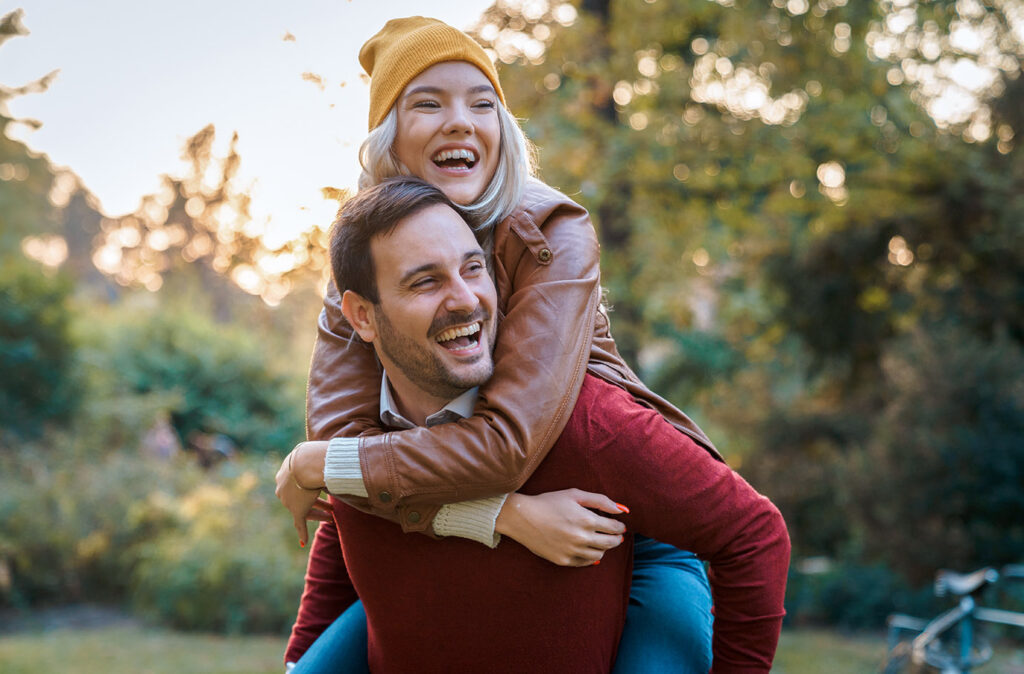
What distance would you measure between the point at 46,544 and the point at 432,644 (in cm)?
994

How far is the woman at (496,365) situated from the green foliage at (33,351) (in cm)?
1255

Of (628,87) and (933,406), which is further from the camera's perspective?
(628,87)

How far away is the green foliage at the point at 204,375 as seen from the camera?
17656mm

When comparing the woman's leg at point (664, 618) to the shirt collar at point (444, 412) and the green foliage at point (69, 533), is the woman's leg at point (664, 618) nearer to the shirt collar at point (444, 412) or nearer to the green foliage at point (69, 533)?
the shirt collar at point (444, 412)

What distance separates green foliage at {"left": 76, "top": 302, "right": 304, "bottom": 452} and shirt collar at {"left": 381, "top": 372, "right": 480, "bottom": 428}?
15428 mm

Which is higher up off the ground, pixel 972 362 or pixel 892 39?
pixel 892 39

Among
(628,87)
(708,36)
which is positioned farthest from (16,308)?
(708,36)

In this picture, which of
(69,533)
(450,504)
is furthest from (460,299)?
(69,533)

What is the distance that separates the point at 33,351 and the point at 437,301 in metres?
13.2

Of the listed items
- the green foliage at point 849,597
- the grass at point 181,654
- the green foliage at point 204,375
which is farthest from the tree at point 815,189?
the green foliage at point 204,375

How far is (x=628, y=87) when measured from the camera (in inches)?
426

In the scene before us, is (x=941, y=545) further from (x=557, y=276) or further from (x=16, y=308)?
(x=16, y=308)

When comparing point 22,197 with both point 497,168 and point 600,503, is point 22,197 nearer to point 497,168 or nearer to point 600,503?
point 497,168

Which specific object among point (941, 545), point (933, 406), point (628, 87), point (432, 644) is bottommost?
point (432, 644)
